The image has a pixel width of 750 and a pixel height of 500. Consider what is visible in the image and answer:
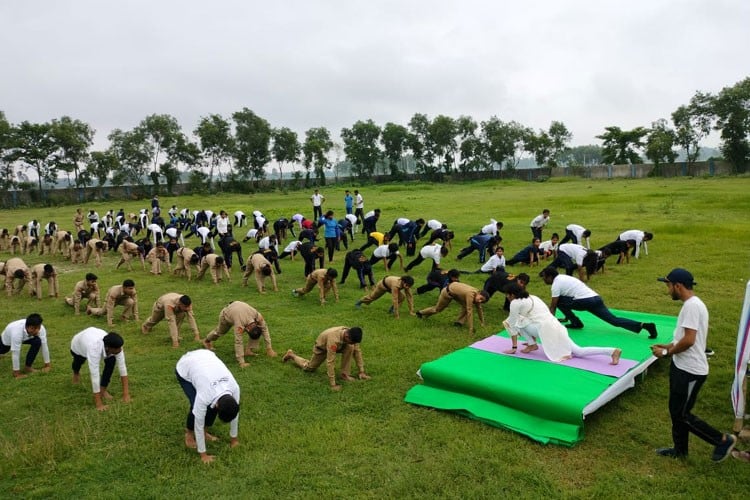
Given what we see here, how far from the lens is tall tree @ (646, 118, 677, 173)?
4906cm

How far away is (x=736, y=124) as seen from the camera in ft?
149

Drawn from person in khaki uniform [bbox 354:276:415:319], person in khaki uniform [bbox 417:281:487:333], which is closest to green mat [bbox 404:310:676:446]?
person in khaki uniform [bbox 417:281:487:333]

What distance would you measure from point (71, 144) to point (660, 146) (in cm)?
5690

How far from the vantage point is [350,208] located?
25.5 metres

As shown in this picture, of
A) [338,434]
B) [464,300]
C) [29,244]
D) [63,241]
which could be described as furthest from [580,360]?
[29,244]

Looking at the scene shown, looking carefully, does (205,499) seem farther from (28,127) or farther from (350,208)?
(28,127)

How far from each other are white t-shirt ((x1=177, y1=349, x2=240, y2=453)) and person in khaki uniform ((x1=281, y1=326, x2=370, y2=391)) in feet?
6.49

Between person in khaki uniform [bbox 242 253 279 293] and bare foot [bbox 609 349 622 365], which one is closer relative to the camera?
bare foot [bbox 609 349 622 365]

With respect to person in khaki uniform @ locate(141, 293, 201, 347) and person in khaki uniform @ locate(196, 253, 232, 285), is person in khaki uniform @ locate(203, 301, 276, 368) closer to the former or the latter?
person in khaki uniform @ locate(141, 293, 201, 347)

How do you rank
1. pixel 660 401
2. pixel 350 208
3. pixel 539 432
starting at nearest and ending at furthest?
1. pixel 539 432
2. pixel 660 401
3. pixel 350 208

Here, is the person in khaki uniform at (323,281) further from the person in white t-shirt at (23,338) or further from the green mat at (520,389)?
the person in white t-shirt at (23,338)

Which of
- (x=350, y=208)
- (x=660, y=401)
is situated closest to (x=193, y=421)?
(x=660, y=401)

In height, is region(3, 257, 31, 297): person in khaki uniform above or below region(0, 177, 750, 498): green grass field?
above

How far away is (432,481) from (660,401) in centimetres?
366
